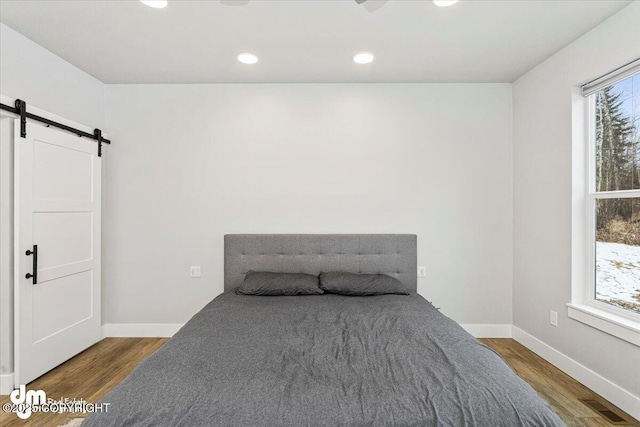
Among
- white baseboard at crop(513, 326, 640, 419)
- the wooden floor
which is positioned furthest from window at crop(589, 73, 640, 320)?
the wooden floor

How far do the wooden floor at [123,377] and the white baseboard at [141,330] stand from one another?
65 mm

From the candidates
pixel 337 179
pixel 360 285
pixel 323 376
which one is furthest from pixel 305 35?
pixel 323 376

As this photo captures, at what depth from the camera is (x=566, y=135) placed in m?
2.71

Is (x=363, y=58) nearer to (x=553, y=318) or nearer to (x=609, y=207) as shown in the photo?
(x=609, y=207)

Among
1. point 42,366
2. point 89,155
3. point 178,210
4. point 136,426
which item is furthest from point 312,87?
point 42,366

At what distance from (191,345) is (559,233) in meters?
2.88

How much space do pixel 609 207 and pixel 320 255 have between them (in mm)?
2321

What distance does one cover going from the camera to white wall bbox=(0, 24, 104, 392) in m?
2.39

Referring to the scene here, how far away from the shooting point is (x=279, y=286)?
9.56ft

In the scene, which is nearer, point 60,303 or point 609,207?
point 609,207

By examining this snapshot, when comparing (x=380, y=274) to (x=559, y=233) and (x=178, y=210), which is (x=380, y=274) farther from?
(x=178, y=210)

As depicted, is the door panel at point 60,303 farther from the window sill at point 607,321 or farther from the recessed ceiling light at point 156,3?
the window sill at point 607,321

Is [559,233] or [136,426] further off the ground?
[559,233]

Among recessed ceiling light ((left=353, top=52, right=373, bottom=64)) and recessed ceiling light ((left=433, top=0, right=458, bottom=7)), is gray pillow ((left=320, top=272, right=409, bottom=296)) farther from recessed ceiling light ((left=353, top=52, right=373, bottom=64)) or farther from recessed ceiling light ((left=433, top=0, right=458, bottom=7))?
recessed ceiling light ((left=433, top=0, right=458, bottom=7))
